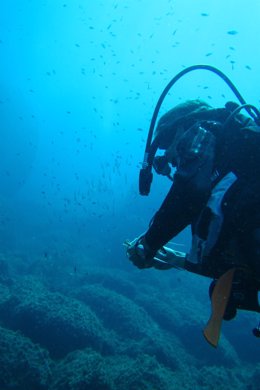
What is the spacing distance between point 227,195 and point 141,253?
86 cm

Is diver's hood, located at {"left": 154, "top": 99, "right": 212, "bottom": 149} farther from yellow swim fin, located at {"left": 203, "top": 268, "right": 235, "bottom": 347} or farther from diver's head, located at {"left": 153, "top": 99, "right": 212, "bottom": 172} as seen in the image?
yellow swim fin, located at {"left": 203, "top": 268, "right": 235, "bottom": 347}

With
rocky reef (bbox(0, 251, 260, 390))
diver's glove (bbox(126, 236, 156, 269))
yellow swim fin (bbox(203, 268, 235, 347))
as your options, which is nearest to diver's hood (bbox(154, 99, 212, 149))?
diver's glove (bbox(126, 236, 156, 269))

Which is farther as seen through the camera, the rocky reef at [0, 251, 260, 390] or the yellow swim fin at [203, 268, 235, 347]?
the rocky reef at [0, 251, 260, 390]

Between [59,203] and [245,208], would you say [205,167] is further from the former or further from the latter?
[59,203]

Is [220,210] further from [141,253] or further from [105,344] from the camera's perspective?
[105,344]

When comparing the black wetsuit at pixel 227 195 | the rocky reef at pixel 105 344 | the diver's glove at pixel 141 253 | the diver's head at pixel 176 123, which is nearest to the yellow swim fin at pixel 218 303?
the black wetsuit at pixel 227 195

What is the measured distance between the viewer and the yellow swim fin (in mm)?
2195

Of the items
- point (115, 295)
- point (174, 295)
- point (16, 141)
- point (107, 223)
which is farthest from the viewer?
point (16, 141)

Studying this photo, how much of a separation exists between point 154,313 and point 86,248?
13616mm

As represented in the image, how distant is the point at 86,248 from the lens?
27609 millimetres

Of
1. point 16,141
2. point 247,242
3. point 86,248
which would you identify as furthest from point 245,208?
point 16,141

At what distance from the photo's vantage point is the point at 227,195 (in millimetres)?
2154

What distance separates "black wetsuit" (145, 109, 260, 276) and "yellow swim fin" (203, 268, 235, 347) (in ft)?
0.34

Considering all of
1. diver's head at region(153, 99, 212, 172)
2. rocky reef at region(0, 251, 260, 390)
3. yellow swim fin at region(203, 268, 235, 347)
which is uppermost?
diver's head at region(153, 99, 212, 172)
